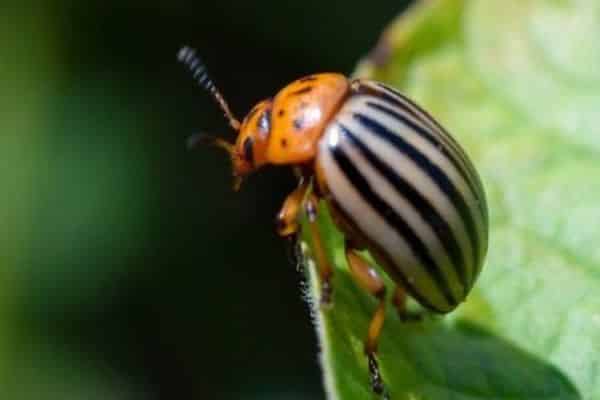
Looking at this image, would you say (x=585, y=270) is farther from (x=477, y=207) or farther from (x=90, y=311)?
(x=90, y=311)

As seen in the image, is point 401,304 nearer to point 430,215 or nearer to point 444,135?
point 430,215

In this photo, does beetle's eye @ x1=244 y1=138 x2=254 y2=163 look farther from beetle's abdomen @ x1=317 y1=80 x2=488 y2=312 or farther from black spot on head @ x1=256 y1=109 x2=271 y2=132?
beetle's abdomen @ x1=317 y1=80 x2=488 y2=312

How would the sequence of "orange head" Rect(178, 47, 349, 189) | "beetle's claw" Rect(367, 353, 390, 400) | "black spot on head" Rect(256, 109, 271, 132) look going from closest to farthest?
"beetle's claw" Rect(367, 353, 390, 400) → "orange head" Rect(178, 47, 349, 189) → "black spot on head" Rect(256, 109, 271, 132)

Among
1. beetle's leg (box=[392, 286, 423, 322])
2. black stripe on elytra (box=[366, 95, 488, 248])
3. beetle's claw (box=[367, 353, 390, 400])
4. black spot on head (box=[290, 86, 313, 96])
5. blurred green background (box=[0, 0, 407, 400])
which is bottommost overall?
beetle's claw (box=[367, 353, 390, 400])

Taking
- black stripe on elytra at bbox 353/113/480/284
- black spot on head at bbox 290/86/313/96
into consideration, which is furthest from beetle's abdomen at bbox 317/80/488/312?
black spot on head at bbox 290/86/313/96

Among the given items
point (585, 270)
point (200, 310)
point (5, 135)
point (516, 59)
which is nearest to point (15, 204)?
point (5, 135)

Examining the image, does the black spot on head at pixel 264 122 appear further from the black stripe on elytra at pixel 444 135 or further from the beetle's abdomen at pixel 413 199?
the black stripe on elytra at pixel 444 135
